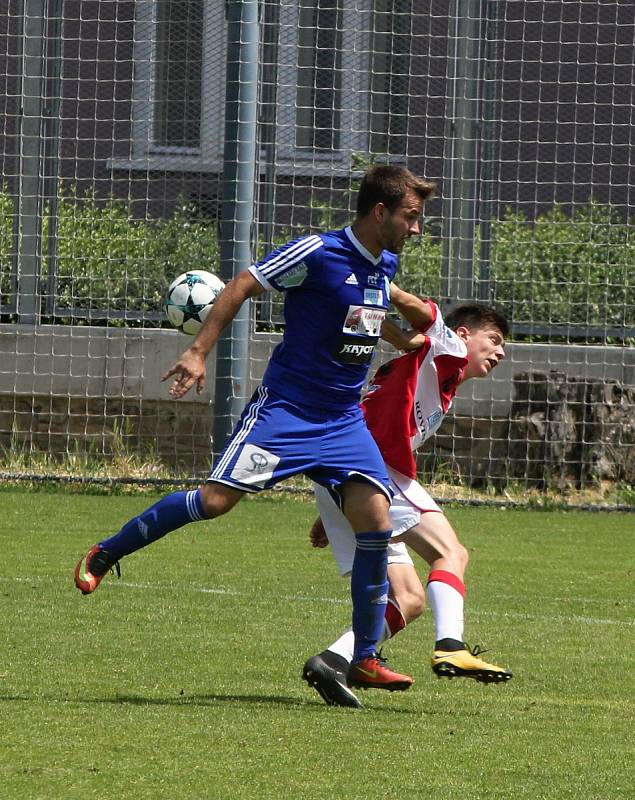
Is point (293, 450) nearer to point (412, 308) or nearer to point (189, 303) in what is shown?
point (412, 308)

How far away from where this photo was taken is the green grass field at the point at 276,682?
4449 millimetres

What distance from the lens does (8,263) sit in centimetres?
1341

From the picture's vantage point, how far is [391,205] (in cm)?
576

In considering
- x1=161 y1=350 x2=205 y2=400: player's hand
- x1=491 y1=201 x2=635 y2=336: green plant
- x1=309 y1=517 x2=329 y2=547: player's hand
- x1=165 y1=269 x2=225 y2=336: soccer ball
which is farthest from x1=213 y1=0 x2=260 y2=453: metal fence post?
x1=161 y1=350 x2=205 y2=400: player's hand

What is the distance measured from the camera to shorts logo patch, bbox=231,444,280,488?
5.63 m

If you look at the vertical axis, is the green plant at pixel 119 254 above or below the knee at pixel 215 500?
above

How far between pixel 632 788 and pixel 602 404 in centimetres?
814

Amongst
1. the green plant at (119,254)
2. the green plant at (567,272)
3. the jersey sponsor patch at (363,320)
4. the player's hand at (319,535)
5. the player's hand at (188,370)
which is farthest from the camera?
the green plant at (119,254)

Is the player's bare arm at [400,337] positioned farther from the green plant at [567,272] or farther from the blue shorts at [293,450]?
the green plant at [567,272]

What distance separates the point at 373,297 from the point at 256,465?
76cm

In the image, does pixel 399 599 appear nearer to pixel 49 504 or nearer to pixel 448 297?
pixel 49 504

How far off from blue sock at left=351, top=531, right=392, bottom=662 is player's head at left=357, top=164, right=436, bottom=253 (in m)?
1.07

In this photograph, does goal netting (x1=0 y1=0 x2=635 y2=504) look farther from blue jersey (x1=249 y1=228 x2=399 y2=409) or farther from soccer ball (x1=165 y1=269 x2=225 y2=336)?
blue jersey (x1=249 y1=228 x2=399 y2=409)

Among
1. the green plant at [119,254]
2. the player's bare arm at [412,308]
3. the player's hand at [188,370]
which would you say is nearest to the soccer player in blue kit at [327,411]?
the player's hand at [188,370]
